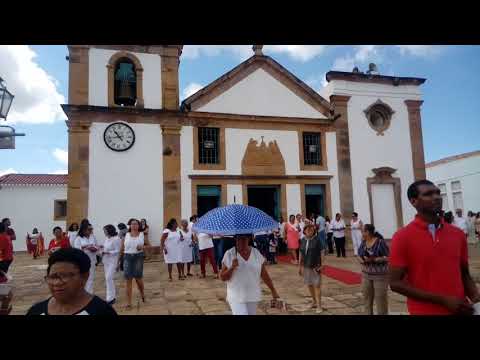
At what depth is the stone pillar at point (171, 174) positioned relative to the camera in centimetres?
1384

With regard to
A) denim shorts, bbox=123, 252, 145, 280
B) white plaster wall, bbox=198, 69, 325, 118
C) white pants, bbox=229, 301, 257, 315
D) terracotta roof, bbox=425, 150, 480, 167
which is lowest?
white pants, bbox=229, 301, 257, 315

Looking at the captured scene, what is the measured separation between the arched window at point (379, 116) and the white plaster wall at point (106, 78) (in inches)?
399

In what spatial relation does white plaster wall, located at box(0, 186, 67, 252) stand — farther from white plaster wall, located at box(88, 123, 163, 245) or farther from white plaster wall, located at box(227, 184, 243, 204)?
white plaster wall, located at box(227, 184, 243, 204)

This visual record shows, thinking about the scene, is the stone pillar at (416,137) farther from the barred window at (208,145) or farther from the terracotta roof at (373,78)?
the barred window at (208,145)

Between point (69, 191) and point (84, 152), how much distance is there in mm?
1595

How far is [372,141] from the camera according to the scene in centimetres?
1666

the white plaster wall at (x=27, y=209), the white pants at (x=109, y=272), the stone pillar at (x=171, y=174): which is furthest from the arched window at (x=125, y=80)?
the white plaster wall at (x=27, y=209)

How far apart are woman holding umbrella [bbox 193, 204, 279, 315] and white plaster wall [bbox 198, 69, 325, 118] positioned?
11.6 meters

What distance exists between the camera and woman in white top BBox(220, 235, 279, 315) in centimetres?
385

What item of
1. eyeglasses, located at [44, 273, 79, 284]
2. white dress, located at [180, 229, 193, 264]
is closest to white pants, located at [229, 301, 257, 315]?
eyeglasses, located at [44, 273, 79, 284]

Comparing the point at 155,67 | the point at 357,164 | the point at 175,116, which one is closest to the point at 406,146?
the point at 357,164
